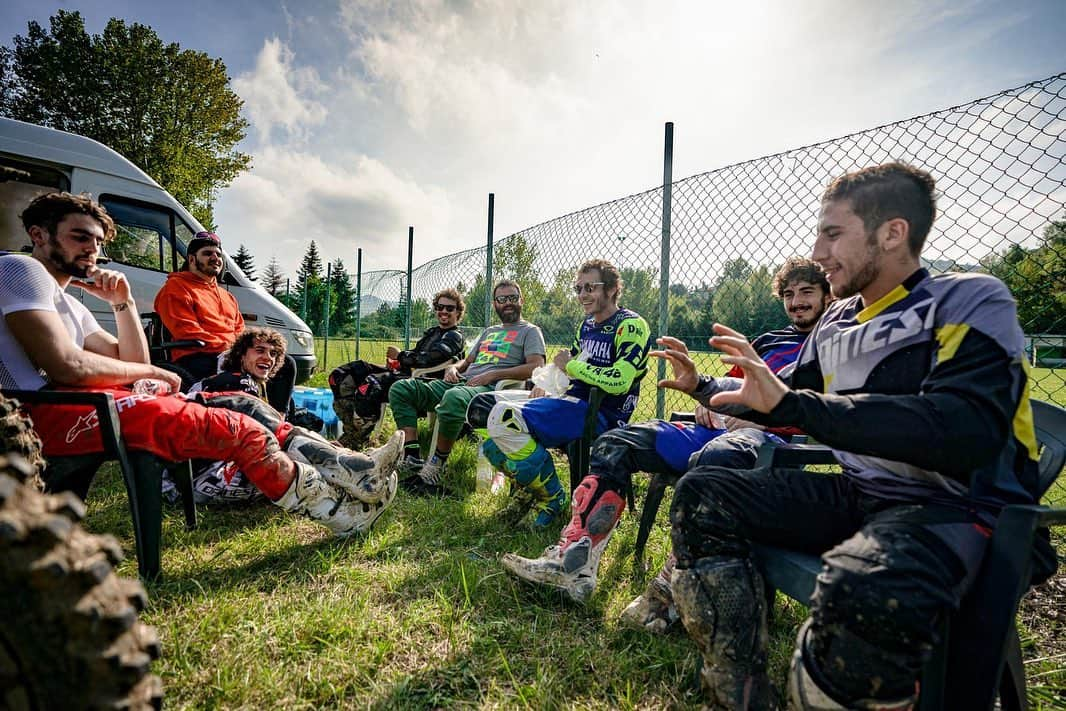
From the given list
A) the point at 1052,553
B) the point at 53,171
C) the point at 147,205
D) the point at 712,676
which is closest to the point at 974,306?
the point at 1052,553

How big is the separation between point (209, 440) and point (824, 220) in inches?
89.5

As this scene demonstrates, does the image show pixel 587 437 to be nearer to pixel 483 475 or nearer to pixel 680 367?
pixel 483 475

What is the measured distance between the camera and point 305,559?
2.12 m

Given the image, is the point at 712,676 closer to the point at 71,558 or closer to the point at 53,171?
the point at 71,558

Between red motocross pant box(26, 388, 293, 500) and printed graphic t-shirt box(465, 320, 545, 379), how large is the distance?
1984mm

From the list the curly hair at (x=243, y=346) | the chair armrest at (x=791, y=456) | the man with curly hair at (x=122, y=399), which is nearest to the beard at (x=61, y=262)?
the man with curly hair at (x=122, y=399)

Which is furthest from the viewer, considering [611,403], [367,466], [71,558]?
[611,403]

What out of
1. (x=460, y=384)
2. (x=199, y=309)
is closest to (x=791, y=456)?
(x=460, y=384)

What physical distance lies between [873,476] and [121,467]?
2.44 m

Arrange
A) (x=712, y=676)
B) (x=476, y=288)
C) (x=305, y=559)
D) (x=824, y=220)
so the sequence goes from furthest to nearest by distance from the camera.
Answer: (x=476, y=288) → (x=305, y=559) → (x=824, y=220) → (x=712, y=676)

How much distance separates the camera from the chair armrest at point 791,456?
59.2 inches

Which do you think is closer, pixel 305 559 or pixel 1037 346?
pixel 305 559

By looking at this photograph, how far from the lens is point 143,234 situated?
4.98 meters

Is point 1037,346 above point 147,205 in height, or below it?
below
